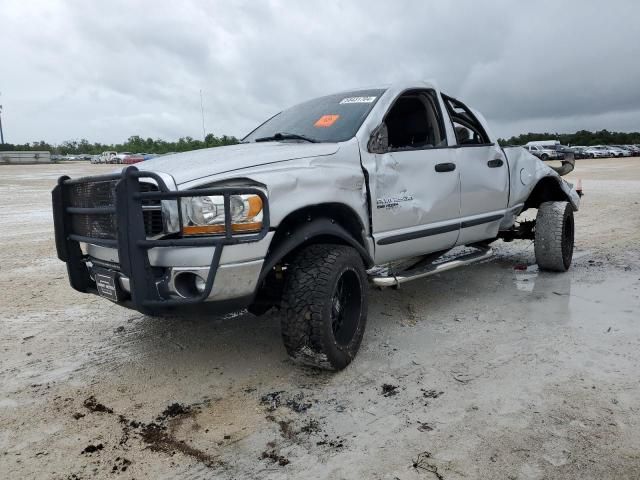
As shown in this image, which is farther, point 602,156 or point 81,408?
point 602,156

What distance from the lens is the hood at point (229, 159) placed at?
2900 millimetres

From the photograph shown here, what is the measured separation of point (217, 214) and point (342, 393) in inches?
49.7

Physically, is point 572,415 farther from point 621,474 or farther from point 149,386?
point 149,386

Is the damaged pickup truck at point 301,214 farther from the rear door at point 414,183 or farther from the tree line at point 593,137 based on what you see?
the tree line at point 593,137

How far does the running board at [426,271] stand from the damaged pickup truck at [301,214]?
16 mm

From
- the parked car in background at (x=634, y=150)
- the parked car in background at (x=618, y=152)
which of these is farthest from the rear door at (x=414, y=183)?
the parked car in background at (x=634, y=150)

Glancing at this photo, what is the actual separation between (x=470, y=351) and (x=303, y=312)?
1.33 meters

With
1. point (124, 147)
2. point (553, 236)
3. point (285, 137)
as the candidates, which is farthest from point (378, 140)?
point (124, 147)

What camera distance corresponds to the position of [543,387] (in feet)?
9.99

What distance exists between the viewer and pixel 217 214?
281 cm

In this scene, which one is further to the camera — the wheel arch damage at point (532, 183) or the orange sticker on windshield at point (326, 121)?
the wheel arch damage at point (532, 183)

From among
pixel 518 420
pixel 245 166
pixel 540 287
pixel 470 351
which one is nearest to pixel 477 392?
pixel 518 420

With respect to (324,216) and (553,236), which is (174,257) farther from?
(553,236)

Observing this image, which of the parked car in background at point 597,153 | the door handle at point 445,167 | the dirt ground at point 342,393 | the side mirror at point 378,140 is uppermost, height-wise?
the parked car in background at point 597,153
